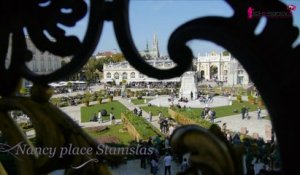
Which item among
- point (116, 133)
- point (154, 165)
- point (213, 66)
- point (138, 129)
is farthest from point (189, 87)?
point (213, 66)

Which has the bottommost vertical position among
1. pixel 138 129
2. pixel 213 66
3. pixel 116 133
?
pixel 116 133

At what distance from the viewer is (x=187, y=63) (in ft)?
2.00

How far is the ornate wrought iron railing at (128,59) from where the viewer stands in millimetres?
514

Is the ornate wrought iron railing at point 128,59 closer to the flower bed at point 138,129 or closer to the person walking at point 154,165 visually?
the person walking at point 154,165

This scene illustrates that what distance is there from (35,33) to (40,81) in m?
0.09

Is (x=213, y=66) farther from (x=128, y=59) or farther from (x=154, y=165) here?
(x=128, y=59)

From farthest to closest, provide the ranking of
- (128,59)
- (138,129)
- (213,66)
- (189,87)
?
(213,66), (189,87), (138,129), (128,59)

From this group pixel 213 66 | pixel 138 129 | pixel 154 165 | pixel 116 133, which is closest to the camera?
pixel 154 165

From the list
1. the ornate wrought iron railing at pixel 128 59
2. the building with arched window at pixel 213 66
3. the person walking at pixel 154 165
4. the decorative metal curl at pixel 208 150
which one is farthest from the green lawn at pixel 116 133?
the building with arched window at pixel 213 66

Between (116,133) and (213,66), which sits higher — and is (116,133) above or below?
below

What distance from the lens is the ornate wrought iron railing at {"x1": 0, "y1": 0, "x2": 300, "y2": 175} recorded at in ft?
1.69

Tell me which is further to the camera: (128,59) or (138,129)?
(138,129)

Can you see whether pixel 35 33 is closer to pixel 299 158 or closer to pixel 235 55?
pixel 235 55

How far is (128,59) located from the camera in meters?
0.65
